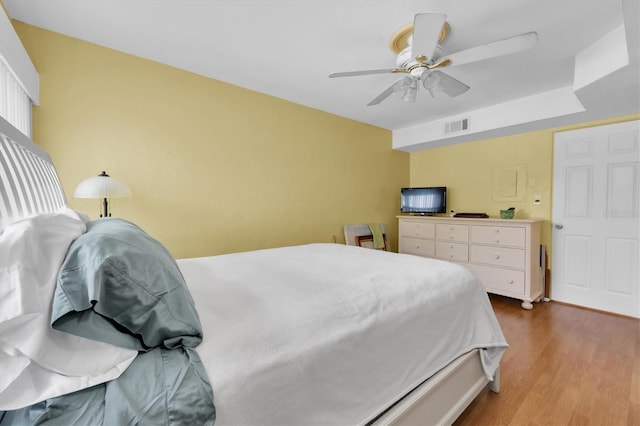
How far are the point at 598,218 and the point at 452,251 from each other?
1545 millimetres

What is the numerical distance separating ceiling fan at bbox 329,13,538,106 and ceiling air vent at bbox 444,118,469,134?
5.14 ft

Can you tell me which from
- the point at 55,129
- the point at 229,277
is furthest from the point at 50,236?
the point at 55,129

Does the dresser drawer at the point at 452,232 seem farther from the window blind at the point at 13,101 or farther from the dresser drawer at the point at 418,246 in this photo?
the window blind at the point at 13,101

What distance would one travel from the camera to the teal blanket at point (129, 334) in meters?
0.61

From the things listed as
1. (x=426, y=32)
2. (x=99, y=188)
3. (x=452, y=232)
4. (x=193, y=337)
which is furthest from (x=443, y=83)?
(x=99, y=188)

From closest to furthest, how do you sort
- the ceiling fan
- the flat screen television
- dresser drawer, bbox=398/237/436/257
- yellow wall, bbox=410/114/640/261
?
the ceiling fan < yellow wall, bbox=410/114/640/261 < dresser drawer, bbox=398/237/436/257 < the flat screen television

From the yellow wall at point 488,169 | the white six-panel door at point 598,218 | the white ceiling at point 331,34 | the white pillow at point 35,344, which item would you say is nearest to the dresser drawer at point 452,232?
the yellow wall at point 488,169

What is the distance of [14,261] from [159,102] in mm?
2314

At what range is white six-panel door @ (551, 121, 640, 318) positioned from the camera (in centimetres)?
286

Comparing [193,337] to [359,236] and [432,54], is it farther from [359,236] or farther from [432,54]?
[359,236]

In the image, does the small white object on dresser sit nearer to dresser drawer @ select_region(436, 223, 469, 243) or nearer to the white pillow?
dresser drawer @ select_region(436, 223, 469, 243)

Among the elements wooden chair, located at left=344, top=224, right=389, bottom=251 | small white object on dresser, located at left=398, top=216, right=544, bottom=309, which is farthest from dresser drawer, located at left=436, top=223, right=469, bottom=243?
wooden chair, located at left=344, top=224, right=389, bottom=251

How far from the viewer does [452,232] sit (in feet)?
12.4

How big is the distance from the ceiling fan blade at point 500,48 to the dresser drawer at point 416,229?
2564 mm
